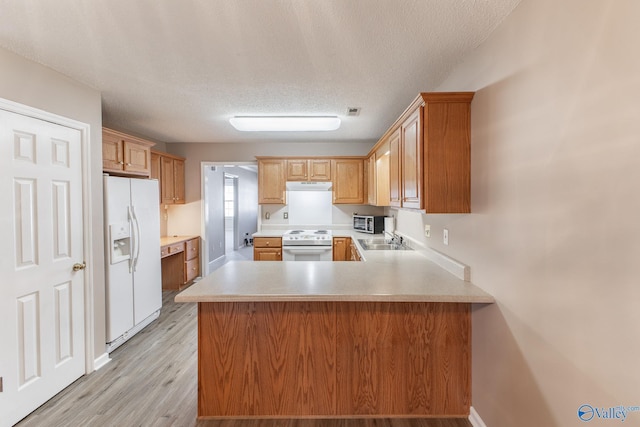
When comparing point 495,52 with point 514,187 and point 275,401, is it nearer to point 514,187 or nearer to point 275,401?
point 514,187

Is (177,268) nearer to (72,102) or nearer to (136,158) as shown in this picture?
(136,158)

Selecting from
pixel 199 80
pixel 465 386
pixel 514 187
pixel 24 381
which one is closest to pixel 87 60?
pixel 199 80

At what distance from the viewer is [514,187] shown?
1.46m

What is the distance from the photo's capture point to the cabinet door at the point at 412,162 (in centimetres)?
191

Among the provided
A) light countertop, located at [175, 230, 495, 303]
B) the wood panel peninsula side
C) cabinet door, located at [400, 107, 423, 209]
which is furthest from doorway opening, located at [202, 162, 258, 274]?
the wood panel peninsula side

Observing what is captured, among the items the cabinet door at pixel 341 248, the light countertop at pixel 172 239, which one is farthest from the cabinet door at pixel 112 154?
the cabinet door at pixel 341 248

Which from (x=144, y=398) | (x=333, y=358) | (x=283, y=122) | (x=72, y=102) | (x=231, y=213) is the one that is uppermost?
(x=283, y=122)

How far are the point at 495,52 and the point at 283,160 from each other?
11.4 ft

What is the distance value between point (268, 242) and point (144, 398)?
2.62m

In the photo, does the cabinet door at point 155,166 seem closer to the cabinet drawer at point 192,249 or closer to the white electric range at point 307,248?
the cabinet drawer at point 192,249

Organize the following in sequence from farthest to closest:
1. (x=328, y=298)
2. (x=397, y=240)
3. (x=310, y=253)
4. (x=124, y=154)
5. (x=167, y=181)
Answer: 1. (x=167, y=181)
2. (x=310, y=253)
3. (x=397, y=240)
4. (x=124, y=154)
5. (x=328, y=298)

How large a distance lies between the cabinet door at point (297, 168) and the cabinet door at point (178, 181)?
1821 millimetres

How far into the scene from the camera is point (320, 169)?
15.5ft

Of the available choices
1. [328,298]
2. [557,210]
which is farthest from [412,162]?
[328,298]
